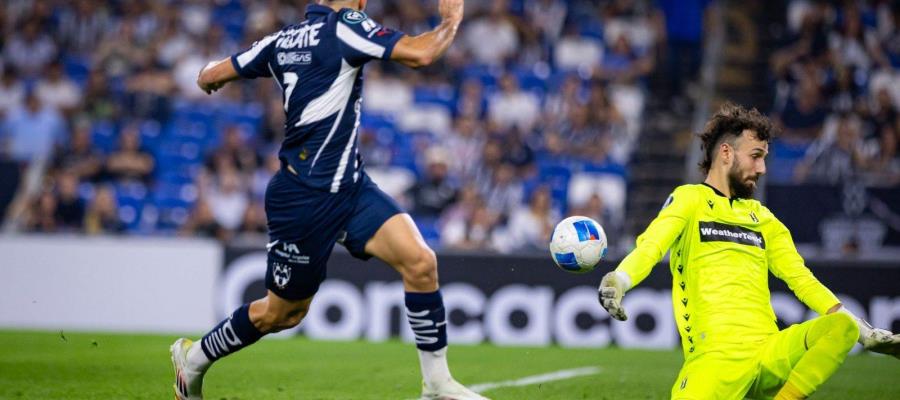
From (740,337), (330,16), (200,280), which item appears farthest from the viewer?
(200,280)

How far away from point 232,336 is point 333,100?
144 centimetres

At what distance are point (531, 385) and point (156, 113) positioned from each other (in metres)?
10.9

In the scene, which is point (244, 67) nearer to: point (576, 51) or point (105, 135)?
point (105, 135)

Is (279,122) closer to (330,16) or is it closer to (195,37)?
(195,37)

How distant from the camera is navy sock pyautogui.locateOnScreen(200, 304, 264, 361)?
21.1 feet

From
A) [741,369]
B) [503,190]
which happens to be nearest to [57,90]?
[503,190]

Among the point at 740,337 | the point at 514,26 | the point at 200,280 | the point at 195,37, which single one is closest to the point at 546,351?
the point at 200,280

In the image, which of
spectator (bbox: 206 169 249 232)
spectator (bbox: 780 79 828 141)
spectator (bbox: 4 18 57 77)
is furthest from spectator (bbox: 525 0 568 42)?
spectator (bbox: 4 18 57 77)

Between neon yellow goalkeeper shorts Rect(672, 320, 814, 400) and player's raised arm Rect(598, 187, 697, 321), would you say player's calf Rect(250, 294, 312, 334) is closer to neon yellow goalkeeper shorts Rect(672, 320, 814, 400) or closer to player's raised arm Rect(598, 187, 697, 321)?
player's raised arm Rect(598, 187, 697, 321)

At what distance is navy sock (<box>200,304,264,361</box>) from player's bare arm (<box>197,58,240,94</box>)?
51.4 inches

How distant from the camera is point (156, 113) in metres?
17.9

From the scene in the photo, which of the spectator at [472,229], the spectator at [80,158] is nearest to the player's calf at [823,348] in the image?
the spectator at [472,229]

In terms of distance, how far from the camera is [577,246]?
5.98 meters

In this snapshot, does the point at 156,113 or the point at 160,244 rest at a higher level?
the point at 156,113
